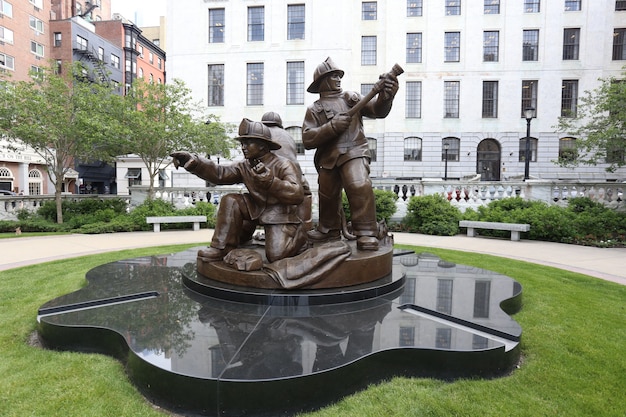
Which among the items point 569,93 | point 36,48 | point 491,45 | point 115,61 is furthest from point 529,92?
point 36,48

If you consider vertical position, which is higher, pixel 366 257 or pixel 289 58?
pixel 289 58

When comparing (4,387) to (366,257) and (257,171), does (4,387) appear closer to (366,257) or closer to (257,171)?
(257,171)

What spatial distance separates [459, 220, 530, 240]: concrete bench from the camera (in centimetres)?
1109

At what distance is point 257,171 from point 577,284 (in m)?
5.79

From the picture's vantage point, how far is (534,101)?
28672 mm

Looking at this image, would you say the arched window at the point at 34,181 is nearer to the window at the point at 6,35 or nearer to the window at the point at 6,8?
the window at the point at 6,35

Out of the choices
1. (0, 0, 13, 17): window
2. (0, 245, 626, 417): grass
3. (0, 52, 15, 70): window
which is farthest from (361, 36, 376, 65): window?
(0, 0, 13, 17): window

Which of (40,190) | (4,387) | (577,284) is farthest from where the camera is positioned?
(40,190)

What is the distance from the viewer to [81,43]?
132 feet

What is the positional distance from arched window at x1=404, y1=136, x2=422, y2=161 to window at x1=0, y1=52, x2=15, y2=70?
116 ft

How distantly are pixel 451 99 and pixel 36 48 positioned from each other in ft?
132

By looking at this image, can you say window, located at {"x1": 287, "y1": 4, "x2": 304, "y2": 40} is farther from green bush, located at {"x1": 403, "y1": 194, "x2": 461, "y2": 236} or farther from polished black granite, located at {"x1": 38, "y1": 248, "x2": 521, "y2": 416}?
polished black granite, located at {"x1": 38, "y1": 248, "x2": 521, "y2": 416}

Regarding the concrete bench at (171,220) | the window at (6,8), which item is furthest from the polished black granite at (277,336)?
the window at (6,8)

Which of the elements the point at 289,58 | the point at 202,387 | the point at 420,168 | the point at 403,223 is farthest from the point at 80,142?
the point at 420,168
